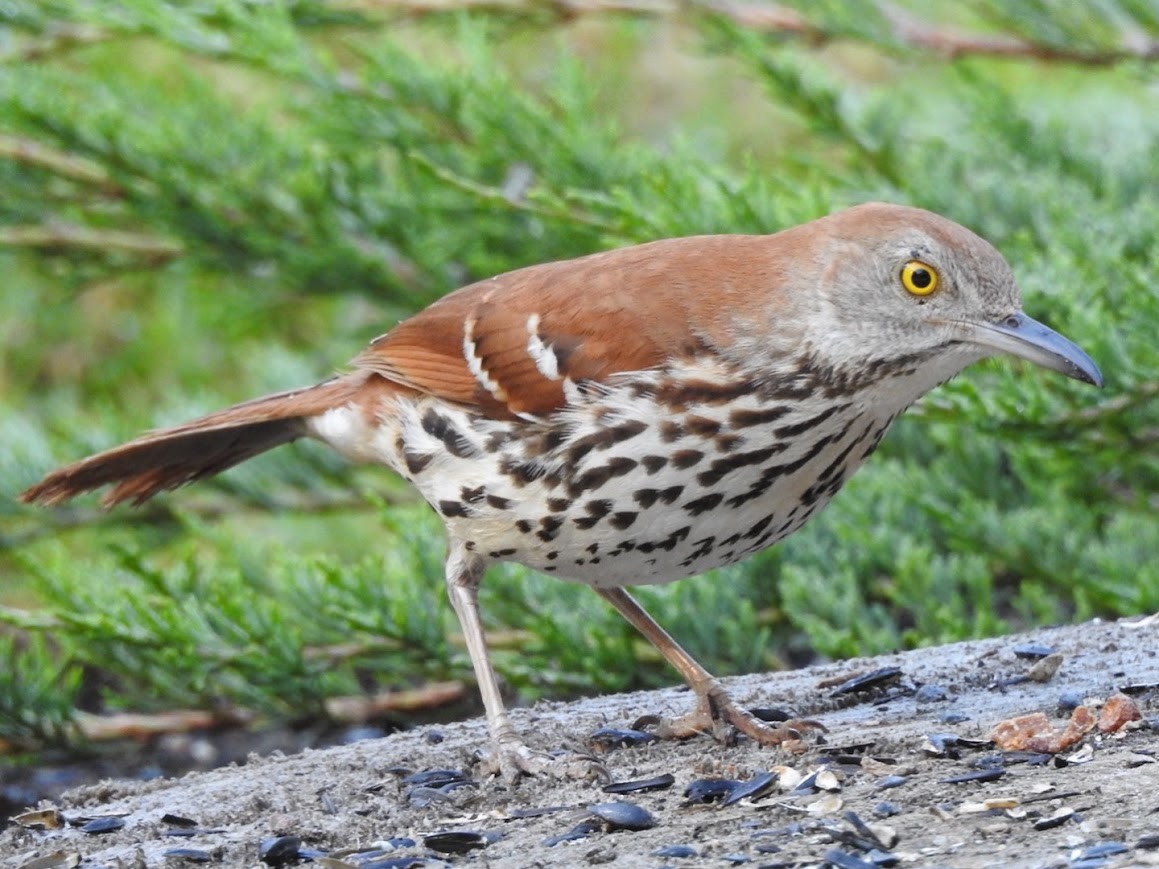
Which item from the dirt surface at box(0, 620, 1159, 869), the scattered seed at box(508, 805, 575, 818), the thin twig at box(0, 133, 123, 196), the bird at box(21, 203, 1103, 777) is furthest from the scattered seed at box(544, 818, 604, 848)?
the thin twig at box(0, 133, 123, 196)

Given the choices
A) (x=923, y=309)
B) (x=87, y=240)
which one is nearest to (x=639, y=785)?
(x=923, y=309)

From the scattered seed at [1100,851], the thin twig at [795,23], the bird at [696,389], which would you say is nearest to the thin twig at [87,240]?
the thin twig at [795,23]

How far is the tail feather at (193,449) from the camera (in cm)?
382

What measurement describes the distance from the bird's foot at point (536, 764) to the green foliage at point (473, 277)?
107 cm

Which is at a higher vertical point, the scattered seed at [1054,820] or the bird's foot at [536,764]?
the bird's foot at [536,764]

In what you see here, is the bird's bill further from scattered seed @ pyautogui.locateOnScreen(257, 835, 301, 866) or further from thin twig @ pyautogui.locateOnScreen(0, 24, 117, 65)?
thin twig @ pyautogui.locateOnScreen(0, 24, 117, 65)

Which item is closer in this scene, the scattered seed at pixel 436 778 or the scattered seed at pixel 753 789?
the scattered seed at pixel 753 789

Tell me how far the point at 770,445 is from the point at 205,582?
6.83 ft

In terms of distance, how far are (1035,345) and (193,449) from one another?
1.93m

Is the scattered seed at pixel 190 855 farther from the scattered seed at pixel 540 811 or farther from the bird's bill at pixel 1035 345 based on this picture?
the bird's bill at pixel 1035 345

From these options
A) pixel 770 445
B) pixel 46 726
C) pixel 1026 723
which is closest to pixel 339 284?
pixel 46 726

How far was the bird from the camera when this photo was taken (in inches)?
118

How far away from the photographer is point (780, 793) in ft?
8.82

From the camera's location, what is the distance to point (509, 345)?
10.9 feet
